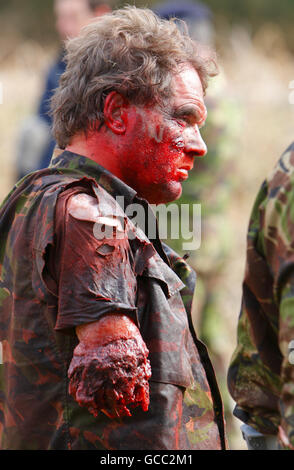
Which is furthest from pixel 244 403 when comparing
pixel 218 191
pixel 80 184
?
pixel 218 191

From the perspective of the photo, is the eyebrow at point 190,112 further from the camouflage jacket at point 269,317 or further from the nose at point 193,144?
the camouflage jacket at point 269,317

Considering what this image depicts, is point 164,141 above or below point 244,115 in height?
below

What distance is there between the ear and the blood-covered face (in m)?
0.02

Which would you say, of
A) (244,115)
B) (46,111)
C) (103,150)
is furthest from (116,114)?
(244,115)

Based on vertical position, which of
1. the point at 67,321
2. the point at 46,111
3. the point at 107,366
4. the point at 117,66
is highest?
the point at 46,111

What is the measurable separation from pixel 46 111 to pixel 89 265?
302 cm

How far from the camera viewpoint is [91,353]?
5.74 feet

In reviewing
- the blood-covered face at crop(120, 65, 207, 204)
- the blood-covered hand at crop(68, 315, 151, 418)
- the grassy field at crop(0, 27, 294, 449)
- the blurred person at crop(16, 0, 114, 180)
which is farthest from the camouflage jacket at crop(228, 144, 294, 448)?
the grassy field at crop(0, 27, 294, 449)

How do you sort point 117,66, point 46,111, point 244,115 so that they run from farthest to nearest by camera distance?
point 244,115 < point 46,111 < point 117,66

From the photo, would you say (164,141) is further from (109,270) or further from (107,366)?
(107,366)

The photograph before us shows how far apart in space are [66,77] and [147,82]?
1.01ft

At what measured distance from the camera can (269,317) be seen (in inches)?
71.8

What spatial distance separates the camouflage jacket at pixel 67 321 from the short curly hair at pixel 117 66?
0.23m

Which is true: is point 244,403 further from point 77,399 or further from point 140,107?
point 140,107
